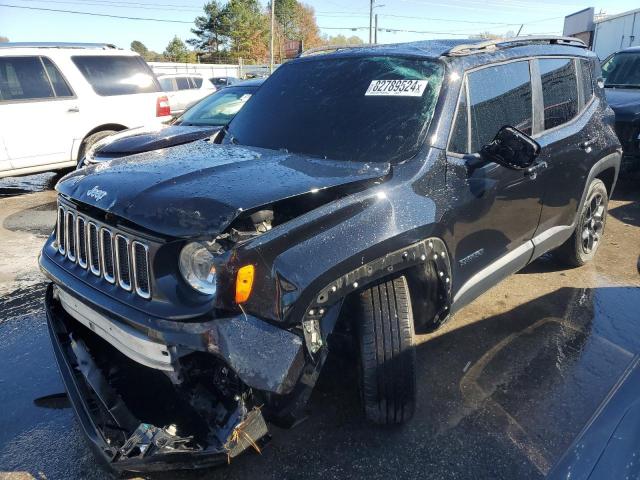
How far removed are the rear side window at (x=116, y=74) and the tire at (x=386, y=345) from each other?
734 cm

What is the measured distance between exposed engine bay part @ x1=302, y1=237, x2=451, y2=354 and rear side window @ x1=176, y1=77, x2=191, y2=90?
18.0 m

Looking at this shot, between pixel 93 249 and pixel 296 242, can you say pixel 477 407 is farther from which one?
pixel 93 249

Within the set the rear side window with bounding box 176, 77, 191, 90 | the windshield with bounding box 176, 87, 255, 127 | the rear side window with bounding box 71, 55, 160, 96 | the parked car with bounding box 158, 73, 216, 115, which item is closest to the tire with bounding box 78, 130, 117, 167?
the rear side window with bounding box 71, 55, 160, 96

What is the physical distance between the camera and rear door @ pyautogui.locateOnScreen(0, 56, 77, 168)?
24.8ft

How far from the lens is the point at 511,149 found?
2842 millimetres

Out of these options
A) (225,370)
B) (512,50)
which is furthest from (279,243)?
(512,50)

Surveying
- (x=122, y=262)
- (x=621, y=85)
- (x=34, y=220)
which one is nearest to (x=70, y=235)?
(x=122, y=262)

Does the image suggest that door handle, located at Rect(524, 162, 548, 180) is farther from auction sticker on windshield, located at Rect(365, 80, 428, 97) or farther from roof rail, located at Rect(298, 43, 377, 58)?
roof rail, located at Rect(298, 43, 377, 58)

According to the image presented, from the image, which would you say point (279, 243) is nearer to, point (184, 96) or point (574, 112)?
point (574, 112)

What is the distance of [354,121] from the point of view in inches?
123

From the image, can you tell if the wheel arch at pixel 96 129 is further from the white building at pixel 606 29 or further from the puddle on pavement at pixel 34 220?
the white building at pixel 606 29

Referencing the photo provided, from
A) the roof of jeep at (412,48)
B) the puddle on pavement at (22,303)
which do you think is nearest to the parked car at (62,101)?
the puddle on pavement at (22,303)

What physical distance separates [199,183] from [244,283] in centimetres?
62

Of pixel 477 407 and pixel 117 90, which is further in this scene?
pixel 117 90
